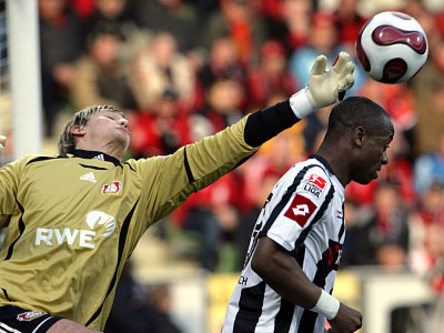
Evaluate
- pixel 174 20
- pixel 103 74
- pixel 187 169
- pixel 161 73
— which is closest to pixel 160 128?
pixel 161 73

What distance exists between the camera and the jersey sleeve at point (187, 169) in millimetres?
3863

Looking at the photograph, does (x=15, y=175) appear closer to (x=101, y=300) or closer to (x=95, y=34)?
(x=101, y=300)

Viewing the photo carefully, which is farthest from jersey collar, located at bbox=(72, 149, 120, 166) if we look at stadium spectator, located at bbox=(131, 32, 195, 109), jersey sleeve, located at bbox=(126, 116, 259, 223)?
stadium spectator, located at bbox=(131, 32, 195, 109)

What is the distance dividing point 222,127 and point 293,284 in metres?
6.48

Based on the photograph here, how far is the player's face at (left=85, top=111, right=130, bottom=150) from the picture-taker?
160 inches

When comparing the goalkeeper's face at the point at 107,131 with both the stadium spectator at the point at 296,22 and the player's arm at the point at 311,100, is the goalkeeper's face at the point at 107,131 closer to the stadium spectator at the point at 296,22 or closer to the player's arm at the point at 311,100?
the player's arm at the point at 311,100

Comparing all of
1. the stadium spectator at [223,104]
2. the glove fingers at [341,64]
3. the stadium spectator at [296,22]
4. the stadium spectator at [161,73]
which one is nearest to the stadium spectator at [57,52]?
the stadium spectator at [161,73]

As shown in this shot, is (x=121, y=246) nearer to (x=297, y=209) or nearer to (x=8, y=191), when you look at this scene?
(x=8, y=191)

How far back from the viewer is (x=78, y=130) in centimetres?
414

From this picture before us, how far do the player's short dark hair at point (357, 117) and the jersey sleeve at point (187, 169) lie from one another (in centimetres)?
43

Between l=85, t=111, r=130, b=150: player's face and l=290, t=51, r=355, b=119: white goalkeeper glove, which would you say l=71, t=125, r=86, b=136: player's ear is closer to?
l=85, t=111, r=130, b=150: player's face

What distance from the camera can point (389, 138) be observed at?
3.66 m

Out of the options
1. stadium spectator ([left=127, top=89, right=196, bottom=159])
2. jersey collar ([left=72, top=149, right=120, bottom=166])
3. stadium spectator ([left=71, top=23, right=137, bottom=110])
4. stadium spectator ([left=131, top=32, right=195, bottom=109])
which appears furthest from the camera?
stadium spectator ([left=131, top=32, right=195, bottom=109])

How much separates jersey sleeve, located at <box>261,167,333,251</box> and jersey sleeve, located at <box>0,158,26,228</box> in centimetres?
125
